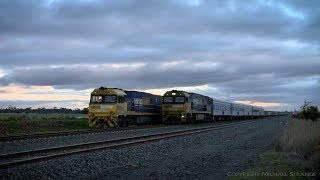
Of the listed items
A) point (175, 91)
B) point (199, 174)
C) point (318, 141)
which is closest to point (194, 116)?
point (175, 91)

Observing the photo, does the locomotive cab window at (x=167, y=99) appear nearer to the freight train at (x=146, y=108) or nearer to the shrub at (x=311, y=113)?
the freight train at (x=146, y=108)

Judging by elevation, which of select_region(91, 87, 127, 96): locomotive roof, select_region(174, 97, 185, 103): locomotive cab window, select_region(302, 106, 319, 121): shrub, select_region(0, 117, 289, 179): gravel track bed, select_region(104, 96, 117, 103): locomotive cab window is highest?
select_region(91, 87, 127, 96): locomotive roof

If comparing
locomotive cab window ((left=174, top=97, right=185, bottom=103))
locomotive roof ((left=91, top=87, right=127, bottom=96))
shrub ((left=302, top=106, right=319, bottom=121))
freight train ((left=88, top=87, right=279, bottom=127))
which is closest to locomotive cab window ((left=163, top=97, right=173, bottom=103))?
freight train ((left=88, top=87, right=279, bottom=127))

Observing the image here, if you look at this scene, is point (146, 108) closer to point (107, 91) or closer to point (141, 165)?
point (107, 91)

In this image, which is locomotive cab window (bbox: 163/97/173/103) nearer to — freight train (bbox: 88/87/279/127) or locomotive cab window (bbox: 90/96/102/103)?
freight train (bbox: 88/87/279/127)

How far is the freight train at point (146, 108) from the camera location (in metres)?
35.0

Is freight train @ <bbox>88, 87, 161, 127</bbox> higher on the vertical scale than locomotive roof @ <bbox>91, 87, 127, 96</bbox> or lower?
lower

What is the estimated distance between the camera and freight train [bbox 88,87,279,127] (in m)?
35.0

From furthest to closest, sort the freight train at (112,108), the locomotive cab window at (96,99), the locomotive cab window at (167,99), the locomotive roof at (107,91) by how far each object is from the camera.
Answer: the locomotive cab window at (167,99), the locomotive cab window at (96,99), the locomotive roof at (107,91), the freight train at (112,108)

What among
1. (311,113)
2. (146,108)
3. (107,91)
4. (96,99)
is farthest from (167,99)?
(311,113)

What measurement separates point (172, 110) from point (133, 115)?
6.77m

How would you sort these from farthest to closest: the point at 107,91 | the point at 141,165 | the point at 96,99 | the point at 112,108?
the point at 96,99, the point at 107,91, the point at 112,108, the point at 141,165

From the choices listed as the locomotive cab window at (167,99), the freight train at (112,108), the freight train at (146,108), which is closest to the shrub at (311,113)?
the freight train at (146,108)

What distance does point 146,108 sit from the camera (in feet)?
143
